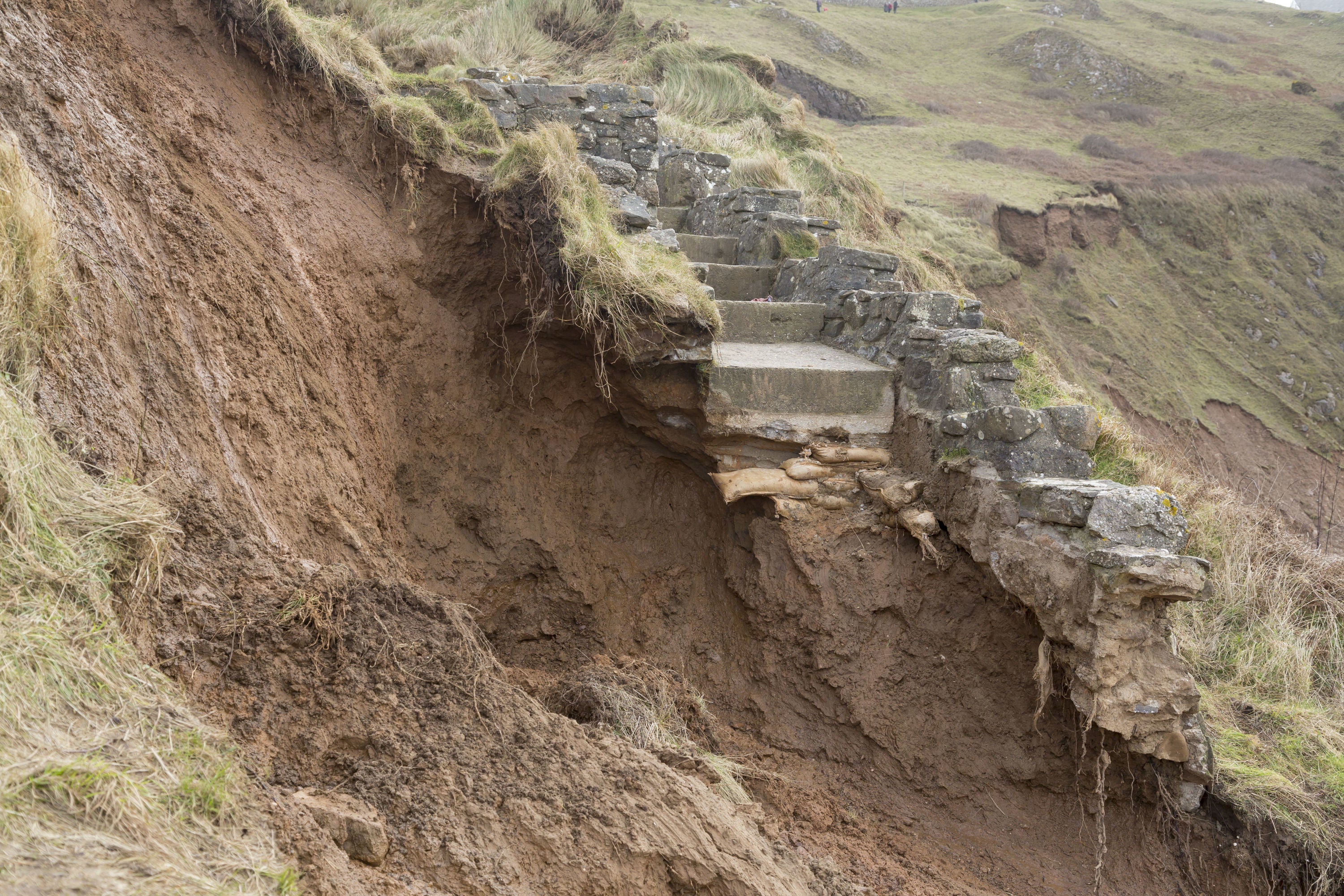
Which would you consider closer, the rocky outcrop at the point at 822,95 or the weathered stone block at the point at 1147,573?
the weathered stone block at the point at 1147,573

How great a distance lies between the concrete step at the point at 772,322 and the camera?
619 centimetres

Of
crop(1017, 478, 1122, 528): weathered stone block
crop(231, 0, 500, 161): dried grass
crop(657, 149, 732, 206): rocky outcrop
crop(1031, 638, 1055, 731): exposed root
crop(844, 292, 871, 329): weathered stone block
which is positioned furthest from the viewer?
crop(657, 149, 732, 206): rocky outcrop

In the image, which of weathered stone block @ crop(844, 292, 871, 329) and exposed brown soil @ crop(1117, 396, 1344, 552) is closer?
weathered stone block @ crop(844, 292, 871, 329)

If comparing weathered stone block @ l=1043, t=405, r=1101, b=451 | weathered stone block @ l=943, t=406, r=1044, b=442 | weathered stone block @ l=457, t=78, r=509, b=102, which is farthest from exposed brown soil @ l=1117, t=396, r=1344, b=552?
weathered stone block @ l=457, t=78, r=509, b=102

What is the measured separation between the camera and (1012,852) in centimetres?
425

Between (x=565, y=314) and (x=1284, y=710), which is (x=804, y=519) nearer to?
(x=565, y=314)

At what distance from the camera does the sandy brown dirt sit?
268 cm

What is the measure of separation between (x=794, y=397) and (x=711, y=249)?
2.97 metres

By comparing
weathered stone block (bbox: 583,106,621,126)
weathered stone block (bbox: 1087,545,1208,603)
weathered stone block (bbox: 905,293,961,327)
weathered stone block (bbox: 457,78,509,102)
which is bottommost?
weathered stone block (bbox: 1087,545,1208,603)

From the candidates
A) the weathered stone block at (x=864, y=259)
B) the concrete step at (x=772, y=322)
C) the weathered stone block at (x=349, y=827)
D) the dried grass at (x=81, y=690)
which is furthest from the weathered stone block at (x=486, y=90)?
the weathered stone block at (x=349, y=827)

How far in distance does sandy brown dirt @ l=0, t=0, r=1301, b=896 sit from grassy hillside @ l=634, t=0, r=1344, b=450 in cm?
800

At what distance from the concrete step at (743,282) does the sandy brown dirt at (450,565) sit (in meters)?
2.23

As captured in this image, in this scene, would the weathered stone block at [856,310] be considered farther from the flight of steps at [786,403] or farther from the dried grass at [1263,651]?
the dried grass at [1263,651]

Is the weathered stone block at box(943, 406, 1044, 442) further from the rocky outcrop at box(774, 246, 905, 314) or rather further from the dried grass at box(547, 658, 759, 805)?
the dried grass at box(547, 658, 759, 805)
